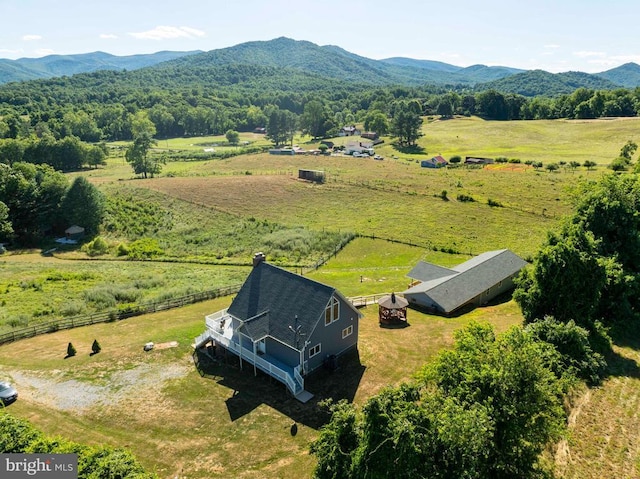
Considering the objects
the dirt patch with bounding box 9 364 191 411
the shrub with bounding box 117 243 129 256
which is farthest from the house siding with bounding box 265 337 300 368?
the shrub with bounding box 117 243 129 256

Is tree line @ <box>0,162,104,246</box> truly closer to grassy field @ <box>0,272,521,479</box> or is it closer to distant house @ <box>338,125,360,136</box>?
grassy field @ <box>0,272,521,479</box>

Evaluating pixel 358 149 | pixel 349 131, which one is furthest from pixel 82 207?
pixel 349 131

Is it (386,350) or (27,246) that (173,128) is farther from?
(386,350)

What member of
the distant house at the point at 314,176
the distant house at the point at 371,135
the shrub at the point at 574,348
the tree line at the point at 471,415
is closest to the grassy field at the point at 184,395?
the tree line at the point at 471,415

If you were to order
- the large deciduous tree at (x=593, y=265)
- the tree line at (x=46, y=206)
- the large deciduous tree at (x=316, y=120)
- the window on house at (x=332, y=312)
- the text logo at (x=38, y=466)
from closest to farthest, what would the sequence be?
the text logo at (x=38, y=466) → the window on house at (x=332, y=312) → the large deciduous tree at (x=593, y=265) → the tree line at (x=46, y=206) → the large deciduous tree at (x=316, y=120)

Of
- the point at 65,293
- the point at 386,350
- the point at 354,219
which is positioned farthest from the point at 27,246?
the point at 386,350

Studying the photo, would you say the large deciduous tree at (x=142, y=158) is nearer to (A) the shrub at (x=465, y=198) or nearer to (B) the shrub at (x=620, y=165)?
(A) the shrub at (x=465, y=198)
